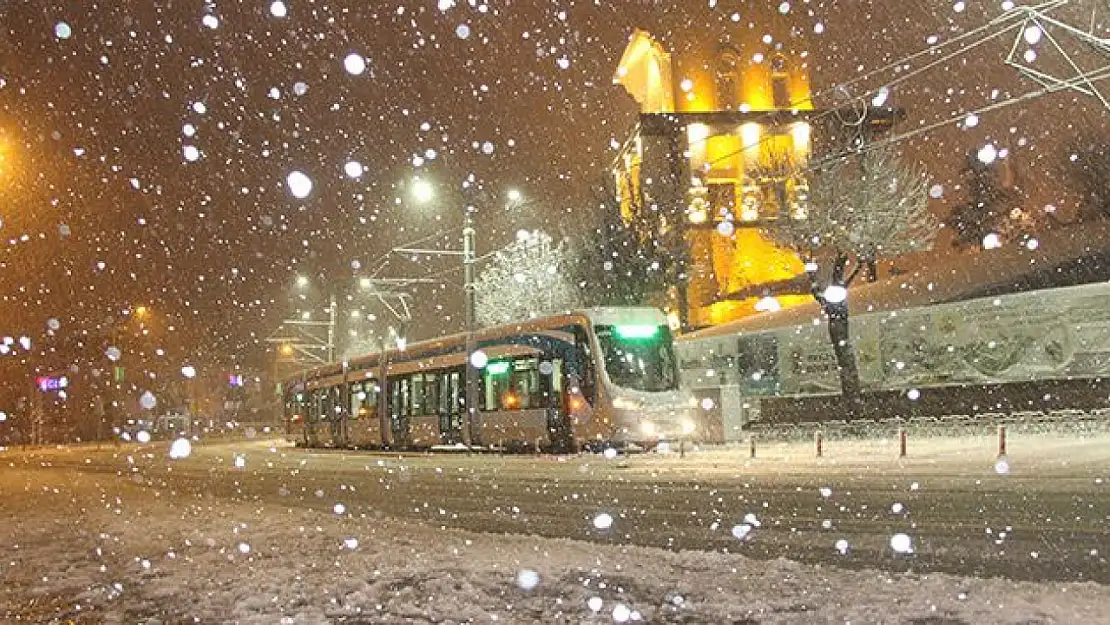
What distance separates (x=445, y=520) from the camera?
14031 millimetres

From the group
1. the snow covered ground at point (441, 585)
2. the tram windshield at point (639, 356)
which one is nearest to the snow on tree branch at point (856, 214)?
the tram windshield at point (639, 356)

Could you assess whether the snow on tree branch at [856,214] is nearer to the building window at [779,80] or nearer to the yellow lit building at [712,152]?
the yellow lit building at [712,152]

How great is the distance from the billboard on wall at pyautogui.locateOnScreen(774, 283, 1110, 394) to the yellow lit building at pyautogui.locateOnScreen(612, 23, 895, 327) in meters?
13.2

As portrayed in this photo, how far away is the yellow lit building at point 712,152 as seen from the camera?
1987 inches

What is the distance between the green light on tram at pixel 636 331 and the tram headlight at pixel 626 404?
5.73 ft

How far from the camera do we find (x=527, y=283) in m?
57.0

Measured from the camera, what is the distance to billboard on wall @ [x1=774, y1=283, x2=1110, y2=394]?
27.7m

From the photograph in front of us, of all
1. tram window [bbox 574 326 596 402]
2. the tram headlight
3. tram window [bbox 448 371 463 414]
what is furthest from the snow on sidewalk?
tram window [bbox 448 371 463 414]

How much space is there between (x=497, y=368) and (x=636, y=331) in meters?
4.14

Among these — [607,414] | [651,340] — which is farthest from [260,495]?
[651,340]

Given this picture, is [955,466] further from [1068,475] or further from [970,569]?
[970,569]

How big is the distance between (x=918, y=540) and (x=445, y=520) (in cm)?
627

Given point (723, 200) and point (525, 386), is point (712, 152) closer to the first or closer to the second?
point (723, 200)

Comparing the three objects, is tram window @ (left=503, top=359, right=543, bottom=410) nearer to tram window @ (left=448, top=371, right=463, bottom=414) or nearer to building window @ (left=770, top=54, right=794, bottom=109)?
tram window @ (left=448, top=371, right=463, bottom=414)
